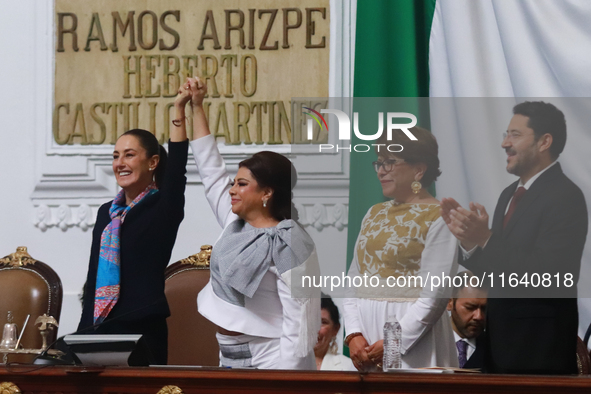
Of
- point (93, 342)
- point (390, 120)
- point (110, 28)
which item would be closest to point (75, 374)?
point (93, 342)

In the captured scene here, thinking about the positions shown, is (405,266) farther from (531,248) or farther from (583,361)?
(583,361)

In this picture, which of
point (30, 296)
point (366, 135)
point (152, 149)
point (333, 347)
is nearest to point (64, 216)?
point (30, 296)

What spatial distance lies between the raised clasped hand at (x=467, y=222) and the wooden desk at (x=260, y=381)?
0.50 meters

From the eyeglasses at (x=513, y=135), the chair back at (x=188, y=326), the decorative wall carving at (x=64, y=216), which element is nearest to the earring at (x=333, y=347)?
the chair back at (x=188, y=326)

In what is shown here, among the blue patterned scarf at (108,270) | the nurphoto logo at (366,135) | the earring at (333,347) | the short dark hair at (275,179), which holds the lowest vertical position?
the earring at (333,347)

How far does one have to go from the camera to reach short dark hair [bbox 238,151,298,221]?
2.33 m

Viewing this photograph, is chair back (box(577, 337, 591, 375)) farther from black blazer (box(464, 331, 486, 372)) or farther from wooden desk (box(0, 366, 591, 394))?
wooden desk (box(0, 366, 591, 394))

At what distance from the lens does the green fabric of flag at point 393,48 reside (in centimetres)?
330

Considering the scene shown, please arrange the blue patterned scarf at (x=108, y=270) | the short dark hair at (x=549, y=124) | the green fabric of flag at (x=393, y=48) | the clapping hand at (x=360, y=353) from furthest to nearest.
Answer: the green fabric of flag at (x=393, y=48) → the blue patterned scarf at (x=108, y=270) → the clapping hand at (x=360, y=353) → the short dark hair at (x=549, y=124)

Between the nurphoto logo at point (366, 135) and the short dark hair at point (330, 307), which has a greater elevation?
the nurphoto logo at point (366, 135)

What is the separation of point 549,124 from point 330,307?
33.0 inches

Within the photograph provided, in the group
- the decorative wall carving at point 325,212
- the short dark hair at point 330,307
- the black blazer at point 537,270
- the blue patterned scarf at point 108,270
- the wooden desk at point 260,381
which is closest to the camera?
the wooden desk at point 260,381

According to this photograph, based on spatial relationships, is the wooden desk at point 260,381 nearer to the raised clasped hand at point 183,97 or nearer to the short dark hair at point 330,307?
the short dark hair at point 330,307

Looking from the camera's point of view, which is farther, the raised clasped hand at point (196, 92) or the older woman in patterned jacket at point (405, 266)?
the raised clasped hand at point (196, 92)
